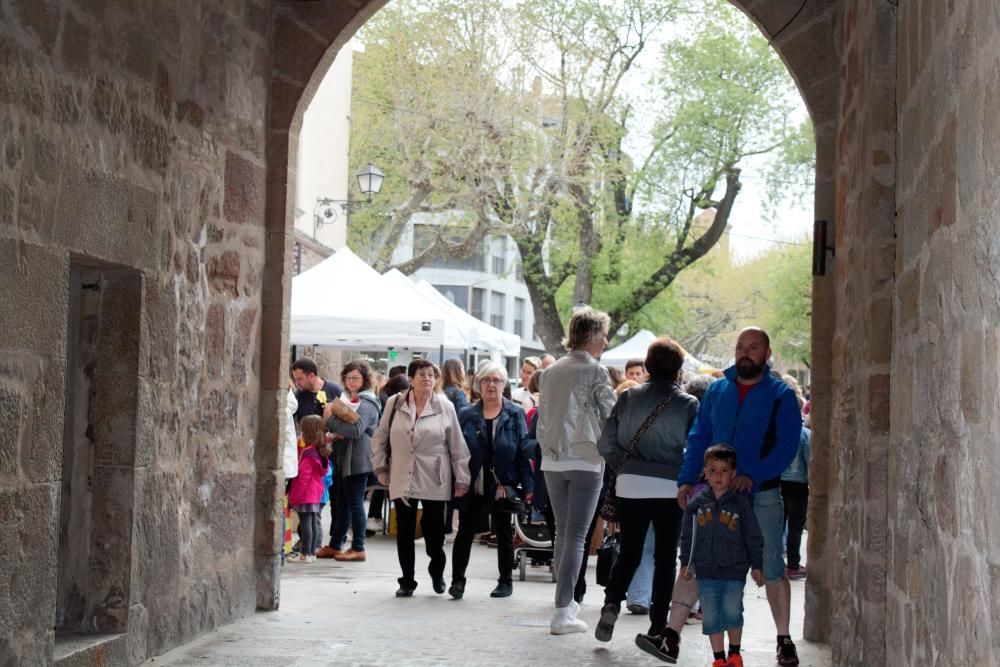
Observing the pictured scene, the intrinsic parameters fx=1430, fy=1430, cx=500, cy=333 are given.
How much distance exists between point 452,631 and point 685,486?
5.32 feet

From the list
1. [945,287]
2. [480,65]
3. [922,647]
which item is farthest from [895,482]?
[480,65]

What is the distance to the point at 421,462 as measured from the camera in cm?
871

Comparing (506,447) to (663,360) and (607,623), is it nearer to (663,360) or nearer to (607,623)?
(663,360)

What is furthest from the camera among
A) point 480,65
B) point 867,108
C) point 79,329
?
point 480,65

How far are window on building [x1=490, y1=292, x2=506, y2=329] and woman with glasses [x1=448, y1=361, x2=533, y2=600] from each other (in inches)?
1788

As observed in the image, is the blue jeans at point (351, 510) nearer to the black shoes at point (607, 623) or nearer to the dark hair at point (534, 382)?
the dark hair at point (534, 382)

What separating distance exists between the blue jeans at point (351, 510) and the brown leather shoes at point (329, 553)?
34 millimetres

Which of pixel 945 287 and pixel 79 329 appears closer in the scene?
pixel 945 287

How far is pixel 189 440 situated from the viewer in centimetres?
696

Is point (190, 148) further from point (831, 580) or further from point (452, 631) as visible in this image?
point (831, 580)

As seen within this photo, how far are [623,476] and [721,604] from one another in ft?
3.44

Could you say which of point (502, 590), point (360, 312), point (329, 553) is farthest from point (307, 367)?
point (502, 590)

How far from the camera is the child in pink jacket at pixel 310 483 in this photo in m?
10.6

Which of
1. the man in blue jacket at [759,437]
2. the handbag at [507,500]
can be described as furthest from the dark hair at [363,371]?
the man in blue jacket at [759,437]
